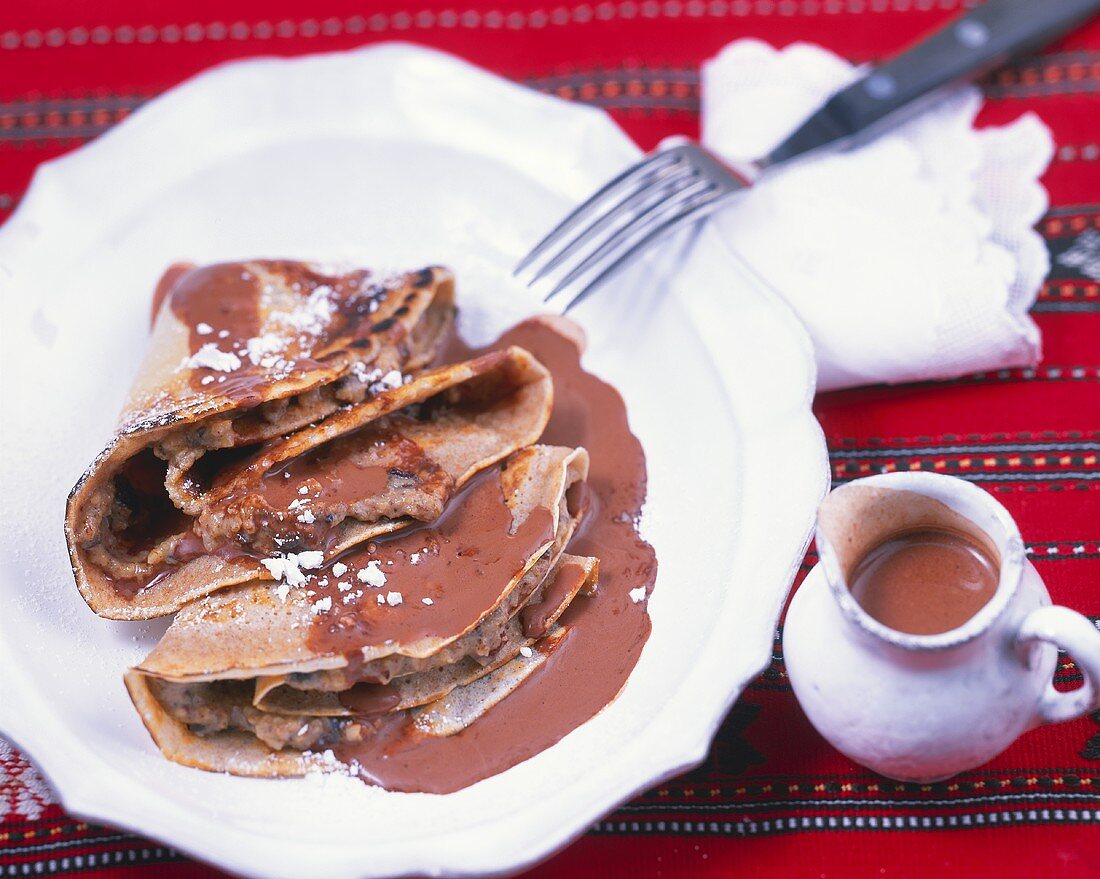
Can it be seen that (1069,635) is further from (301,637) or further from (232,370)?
(232,370)

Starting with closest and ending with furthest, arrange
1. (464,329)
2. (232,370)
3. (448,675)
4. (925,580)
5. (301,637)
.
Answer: (925,580), (301,637), (448,675), (232,370), (464,329)

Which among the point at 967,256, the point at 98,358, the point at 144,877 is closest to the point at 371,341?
the point at 98,358

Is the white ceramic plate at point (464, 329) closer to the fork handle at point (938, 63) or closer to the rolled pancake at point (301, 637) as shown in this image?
the rolled pancake at point (301, 637)

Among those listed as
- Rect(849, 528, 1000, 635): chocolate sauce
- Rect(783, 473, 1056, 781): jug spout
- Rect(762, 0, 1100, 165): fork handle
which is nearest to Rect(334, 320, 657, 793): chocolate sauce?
Rect(783, 473, 1056, 781): jug spout

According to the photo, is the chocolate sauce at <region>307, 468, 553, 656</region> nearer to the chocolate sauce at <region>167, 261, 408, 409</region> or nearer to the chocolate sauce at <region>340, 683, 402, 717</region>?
the chocolate sauce at <region>340, 683, 402, 717</region>

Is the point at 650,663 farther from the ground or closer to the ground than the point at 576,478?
closer to the ground

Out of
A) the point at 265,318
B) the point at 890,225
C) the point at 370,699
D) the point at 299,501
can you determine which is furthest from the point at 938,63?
the point at 370,699

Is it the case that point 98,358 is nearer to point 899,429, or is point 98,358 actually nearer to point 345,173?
point 345,173
